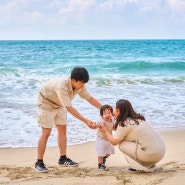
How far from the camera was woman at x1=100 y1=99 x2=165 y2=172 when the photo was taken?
4344 mm

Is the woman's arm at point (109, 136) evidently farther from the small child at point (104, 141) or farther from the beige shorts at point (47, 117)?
the beige shorts at point (47, 117)

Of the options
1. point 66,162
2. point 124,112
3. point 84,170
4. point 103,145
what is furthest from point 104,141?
point 66,162

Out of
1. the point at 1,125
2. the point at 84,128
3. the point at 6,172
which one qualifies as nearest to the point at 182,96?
the point at 84,128

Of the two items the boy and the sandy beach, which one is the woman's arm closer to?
the boy

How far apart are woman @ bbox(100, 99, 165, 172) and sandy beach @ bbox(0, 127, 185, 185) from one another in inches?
6.0

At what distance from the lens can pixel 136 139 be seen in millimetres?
4391

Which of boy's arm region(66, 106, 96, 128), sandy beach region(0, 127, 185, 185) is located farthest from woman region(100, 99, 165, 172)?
boy's arm region(66, 106, 96, 128)

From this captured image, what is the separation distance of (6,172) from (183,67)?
21.1 m

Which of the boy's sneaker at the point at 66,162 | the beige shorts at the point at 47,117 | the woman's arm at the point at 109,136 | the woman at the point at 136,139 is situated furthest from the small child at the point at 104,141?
the beige shorts at the point at 47,117

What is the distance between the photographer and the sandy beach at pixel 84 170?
418 centimetres

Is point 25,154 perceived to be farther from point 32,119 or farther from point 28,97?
point 28,97

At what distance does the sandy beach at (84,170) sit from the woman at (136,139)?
152 mm

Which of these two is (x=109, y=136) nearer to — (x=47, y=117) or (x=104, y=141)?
(x=104, y=141)

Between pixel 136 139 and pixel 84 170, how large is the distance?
30.2 inches
